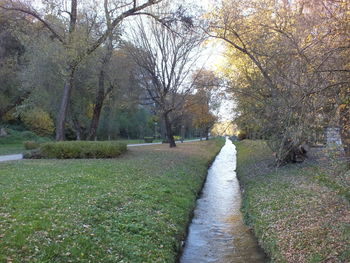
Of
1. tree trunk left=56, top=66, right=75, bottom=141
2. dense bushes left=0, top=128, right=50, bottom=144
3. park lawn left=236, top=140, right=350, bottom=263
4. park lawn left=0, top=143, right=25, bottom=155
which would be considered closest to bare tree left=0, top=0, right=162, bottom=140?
tree trunk left=56, top=66, right=75, bottom=141

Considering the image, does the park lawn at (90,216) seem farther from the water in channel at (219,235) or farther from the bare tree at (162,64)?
the bare tree at (162,64)

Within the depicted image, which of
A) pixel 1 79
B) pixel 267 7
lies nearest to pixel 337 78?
pixel 267 7

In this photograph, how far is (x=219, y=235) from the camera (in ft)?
33.5

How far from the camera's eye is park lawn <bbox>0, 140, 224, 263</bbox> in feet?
20.8

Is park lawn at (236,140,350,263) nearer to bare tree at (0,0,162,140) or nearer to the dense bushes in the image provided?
bare tree at (0,0,162,140)

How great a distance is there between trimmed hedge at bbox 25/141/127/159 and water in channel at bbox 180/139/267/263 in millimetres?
8711

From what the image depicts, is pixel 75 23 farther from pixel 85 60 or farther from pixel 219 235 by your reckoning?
pixel 219 235

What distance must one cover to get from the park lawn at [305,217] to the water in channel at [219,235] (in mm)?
392

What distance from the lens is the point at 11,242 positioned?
5992 mm

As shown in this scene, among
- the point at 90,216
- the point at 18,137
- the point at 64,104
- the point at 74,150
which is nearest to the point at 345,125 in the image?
the point at 90,216

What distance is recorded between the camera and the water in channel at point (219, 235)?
8.51 m

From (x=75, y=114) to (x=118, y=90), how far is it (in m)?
5.02

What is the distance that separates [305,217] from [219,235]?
105 inches

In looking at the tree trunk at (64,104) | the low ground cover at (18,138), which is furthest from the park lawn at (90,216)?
the low ground cover at (18,138)
